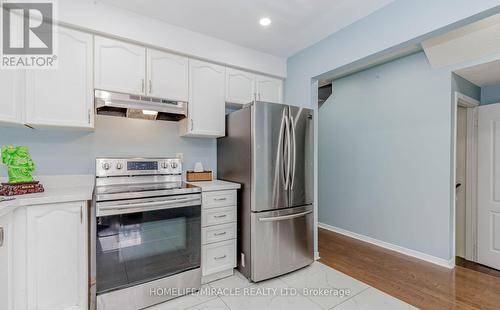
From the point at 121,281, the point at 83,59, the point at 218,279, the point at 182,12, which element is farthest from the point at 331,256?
the point at 83,59

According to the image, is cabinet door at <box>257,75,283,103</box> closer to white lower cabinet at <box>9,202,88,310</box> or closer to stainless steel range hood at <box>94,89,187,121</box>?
stainless steel range hood at <box>94,89,187,121</box>

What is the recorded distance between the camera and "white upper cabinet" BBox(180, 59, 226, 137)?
8.35 feet

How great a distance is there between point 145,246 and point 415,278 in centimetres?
265

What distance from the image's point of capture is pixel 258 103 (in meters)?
2.28

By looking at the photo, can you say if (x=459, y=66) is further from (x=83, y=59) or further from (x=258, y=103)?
(x=83, y=59)

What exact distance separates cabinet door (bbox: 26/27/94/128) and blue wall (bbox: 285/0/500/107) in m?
2.27

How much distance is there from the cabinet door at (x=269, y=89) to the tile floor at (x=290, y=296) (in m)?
2.12

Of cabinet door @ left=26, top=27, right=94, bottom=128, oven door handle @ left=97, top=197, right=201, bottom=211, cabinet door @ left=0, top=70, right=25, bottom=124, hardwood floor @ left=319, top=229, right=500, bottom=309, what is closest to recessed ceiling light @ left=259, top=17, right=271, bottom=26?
cabinet door @ left=26, top=27, right=94, bottom=128

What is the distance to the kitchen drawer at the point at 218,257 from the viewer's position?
226 cm

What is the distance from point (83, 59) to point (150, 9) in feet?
2.44

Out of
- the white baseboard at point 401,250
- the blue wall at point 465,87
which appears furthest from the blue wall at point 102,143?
the blue wall at point 465,87

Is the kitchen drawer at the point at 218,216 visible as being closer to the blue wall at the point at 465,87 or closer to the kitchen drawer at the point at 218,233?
the kitchen drawer at the point at 218,233

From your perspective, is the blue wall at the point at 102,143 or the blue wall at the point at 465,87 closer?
the blue wall at the point at 102,143

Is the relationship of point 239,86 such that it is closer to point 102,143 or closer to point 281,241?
point 102,143
